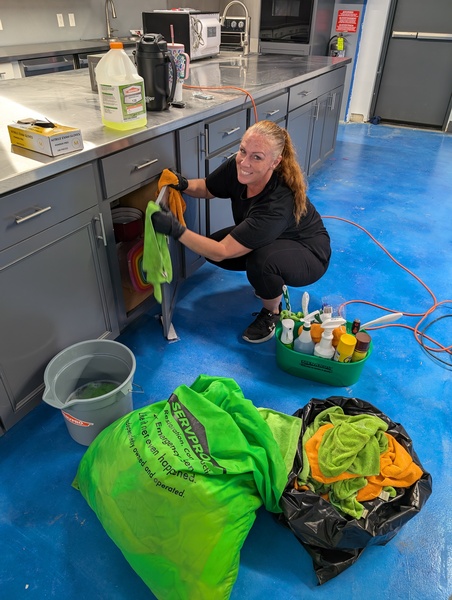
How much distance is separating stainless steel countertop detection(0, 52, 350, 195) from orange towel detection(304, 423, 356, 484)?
112 cm

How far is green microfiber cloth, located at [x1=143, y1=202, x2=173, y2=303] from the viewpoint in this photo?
1502 mm

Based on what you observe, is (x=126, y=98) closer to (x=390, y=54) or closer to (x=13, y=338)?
(x=13, y=338)

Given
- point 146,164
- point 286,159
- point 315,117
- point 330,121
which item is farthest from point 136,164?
point 330,121

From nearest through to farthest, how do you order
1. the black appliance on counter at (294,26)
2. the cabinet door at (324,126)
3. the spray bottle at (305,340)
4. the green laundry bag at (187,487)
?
the green laundry bag at (187,487), the spray bottle at (305,340), the cabinet door at (324,126), the black appliance on counter at (294,26)

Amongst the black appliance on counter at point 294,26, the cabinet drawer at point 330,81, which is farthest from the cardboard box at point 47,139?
the black appliance on counter at point 294,26

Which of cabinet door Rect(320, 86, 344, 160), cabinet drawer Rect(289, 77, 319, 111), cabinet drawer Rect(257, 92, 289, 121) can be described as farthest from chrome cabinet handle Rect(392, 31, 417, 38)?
cabinet drawer Rect(257, 92, 289, 121)

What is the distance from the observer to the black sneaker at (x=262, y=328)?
6.33ft

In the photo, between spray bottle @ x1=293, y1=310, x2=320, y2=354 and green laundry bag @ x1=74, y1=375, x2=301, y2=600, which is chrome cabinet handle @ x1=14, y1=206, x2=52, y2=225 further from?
spray bottle @ x1=293, y1=310, x2=320, y2=354

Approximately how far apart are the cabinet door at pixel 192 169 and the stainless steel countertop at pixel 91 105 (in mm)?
65

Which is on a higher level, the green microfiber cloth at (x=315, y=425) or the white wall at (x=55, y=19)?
the white wall at (x=55, y=19)

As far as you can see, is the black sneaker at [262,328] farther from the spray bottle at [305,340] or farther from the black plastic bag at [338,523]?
the black plastic bag at [338,523]

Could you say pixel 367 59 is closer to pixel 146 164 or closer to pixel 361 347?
pixel 146 164

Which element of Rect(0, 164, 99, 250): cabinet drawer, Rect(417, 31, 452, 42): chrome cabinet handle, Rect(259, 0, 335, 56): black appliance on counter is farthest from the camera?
Rect(417, 31, 452, 42): chrome cabinet handle

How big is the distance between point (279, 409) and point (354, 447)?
413mm
